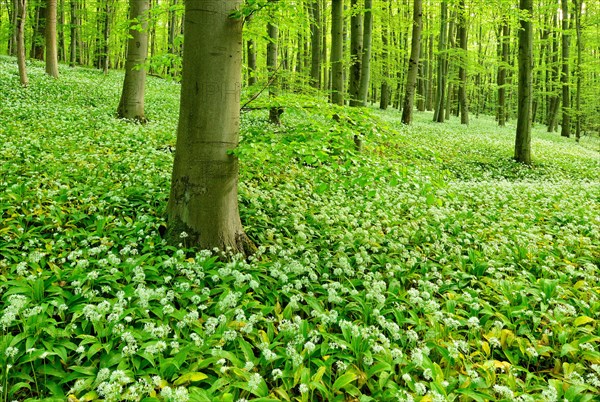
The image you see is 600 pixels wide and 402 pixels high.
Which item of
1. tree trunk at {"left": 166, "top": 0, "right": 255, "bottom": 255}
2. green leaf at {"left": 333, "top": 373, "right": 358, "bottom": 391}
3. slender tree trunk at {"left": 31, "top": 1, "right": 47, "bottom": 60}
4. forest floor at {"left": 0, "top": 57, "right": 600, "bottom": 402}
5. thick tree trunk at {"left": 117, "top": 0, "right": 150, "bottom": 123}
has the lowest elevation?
green leaf at {"left": 333, "top": 373, "right": 358, "bottom": 391}

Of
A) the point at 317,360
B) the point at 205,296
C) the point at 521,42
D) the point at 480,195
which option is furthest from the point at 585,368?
the point at 521,42

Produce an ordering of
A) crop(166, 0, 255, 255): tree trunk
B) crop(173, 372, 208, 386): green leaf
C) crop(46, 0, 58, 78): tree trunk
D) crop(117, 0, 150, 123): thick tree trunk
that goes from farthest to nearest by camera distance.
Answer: crop(46, 0, 58, 78): tree trunk → crop(117, 0, 150, 123): thick tree trunk → crop(166, 0, 255, 255): tree trunk → crop(173, 372, 208, 386): green leaf

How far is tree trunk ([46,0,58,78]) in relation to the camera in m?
15.3

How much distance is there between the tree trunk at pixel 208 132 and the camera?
409 cm

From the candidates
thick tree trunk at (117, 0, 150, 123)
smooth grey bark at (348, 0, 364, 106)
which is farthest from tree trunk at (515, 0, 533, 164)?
thick tree trunk at (117, 0, 150, 123)

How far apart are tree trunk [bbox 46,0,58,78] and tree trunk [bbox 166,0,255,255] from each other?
1540 centimetres

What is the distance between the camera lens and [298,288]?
3.93m

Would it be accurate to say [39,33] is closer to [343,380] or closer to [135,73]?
[135,73]

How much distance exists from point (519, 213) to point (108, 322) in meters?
6.84

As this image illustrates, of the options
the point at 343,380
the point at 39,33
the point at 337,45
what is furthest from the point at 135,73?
the point at 39,33

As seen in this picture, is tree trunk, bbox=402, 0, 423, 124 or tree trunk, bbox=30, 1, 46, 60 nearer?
tree trunk, bbox=402, 0, 423, 124

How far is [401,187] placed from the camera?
28.0 ft

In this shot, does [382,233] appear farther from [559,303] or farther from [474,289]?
[559,303]

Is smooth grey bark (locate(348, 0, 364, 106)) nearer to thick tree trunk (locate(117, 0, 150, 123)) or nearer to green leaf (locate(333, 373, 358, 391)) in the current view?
thick tree trunk (locate(117, 0, 150, 123))
